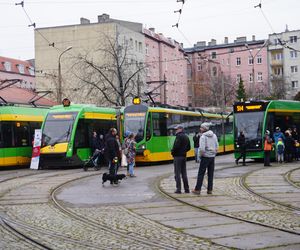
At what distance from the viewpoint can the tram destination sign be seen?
95.9ft

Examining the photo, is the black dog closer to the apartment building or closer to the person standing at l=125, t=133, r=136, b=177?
the person standing at l=125, t=133, r=136, b=177

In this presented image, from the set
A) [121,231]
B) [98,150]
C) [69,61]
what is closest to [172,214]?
[121,231]

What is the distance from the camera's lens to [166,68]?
82625 millimetres

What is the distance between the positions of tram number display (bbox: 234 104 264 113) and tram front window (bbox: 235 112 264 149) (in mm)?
202

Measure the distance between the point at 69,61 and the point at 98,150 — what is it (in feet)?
146

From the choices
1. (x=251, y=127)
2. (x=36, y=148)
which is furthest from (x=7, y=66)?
(x=251, y=127)

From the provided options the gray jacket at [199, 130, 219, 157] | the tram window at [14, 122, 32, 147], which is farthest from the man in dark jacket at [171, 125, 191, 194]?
the tram window at [14, 122, 32, 147]

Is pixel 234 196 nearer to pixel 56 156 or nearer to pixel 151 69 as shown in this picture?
Result: pixel 56 156

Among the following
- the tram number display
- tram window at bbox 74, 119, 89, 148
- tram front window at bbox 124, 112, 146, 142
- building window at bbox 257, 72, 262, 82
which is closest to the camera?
tram window at bbox 74, 119, 89, 148

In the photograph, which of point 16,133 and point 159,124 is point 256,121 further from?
point 16,133

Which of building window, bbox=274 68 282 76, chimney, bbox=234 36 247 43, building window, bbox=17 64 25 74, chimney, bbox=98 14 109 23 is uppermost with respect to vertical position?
chimney, bbox=234 36 247 43

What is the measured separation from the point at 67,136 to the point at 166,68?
185 feet

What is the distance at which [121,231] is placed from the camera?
958 centimetres

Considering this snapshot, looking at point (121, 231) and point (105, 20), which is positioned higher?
point (105, 20)
